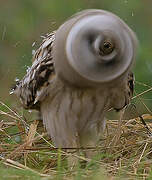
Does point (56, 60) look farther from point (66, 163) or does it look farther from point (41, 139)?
point (41, 139)

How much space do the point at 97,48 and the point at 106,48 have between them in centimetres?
5

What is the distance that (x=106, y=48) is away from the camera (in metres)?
3.13

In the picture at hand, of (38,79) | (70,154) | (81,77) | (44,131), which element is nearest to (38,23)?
(44,131)

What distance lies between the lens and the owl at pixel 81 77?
3.13m

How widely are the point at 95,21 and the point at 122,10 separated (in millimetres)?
3451

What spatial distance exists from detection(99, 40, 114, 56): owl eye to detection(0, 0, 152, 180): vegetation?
0.56m

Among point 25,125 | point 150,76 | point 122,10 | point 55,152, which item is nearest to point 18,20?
point 122,10

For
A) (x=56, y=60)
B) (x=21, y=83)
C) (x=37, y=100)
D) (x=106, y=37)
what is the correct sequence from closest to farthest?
(x=106, y=37) < (x=56, y=60) < (x=37, y=100) < (x=21, y=83)

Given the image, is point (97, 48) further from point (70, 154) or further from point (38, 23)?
point (38, 23)

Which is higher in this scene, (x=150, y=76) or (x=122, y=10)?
(x=122, y=10)

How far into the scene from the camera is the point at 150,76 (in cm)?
574

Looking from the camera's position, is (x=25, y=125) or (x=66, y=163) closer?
(x=66, y=163)

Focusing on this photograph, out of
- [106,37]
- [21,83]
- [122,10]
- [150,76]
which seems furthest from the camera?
[122,10]

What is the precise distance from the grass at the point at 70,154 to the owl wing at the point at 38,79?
0.23 meters
